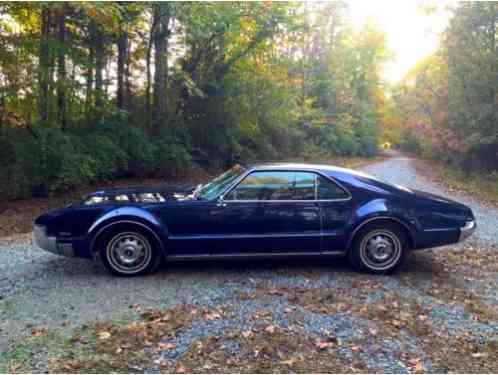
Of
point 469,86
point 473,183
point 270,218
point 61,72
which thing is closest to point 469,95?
point 469,86

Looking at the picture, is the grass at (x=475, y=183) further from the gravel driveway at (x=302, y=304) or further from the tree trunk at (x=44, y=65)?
the tree trunk at (x=44, y=65)

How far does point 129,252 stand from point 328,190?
2.51 m

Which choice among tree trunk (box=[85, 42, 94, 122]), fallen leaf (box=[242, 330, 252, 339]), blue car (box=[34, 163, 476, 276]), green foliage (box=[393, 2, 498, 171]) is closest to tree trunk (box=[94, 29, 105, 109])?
tree trunk (box=[85, 42, 94, 122])

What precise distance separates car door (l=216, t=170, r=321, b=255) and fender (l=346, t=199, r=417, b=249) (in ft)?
1.54

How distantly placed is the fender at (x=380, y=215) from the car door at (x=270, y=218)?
47 cm

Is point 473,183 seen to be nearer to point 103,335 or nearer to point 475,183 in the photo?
point 475,183

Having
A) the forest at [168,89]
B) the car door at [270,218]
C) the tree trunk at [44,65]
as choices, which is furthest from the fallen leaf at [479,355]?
the tree trunk at [44,65]

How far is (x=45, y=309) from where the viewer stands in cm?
362

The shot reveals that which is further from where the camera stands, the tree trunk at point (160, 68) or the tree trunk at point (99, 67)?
the tree trunk at point (160, 68)

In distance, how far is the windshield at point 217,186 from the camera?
4498 mm

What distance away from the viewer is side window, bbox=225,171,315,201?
4402mm

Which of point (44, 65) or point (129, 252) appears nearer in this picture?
point (129, 252)

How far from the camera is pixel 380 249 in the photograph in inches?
177

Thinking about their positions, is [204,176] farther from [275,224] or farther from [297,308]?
Answer: [297,308]
